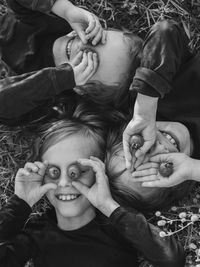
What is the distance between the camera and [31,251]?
269 centimetres

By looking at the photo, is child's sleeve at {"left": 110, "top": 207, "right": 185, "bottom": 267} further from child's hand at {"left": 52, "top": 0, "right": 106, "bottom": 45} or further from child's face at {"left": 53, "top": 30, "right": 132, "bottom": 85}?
child's hand at {"left": 52, "top": 0, "right": 106, "bottom": 45}

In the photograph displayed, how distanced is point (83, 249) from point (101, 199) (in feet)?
0.90

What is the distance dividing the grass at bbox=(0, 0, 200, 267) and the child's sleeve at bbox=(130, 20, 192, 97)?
370 mm

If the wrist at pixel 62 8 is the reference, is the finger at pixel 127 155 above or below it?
below

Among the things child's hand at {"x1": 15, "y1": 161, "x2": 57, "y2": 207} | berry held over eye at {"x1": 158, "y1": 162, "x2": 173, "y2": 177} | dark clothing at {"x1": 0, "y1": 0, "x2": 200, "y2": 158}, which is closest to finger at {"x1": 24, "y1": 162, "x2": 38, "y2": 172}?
child's hand at {"x1": 15, "y1": 161, "x2": 57, "y2": 207}

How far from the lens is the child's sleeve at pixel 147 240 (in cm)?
246

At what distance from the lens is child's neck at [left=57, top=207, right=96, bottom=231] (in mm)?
2684

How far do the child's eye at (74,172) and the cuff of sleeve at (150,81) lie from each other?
463 millimetres

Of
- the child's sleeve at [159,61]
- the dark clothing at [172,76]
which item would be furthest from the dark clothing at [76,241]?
the child's sleeve at [159,61]

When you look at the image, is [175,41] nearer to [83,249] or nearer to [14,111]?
[14,111]

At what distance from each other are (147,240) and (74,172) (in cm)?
45

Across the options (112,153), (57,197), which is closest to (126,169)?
(112,153)

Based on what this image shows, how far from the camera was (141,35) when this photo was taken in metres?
2.86

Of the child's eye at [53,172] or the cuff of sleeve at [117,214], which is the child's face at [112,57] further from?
the cuff of sleeve at [117,214]
